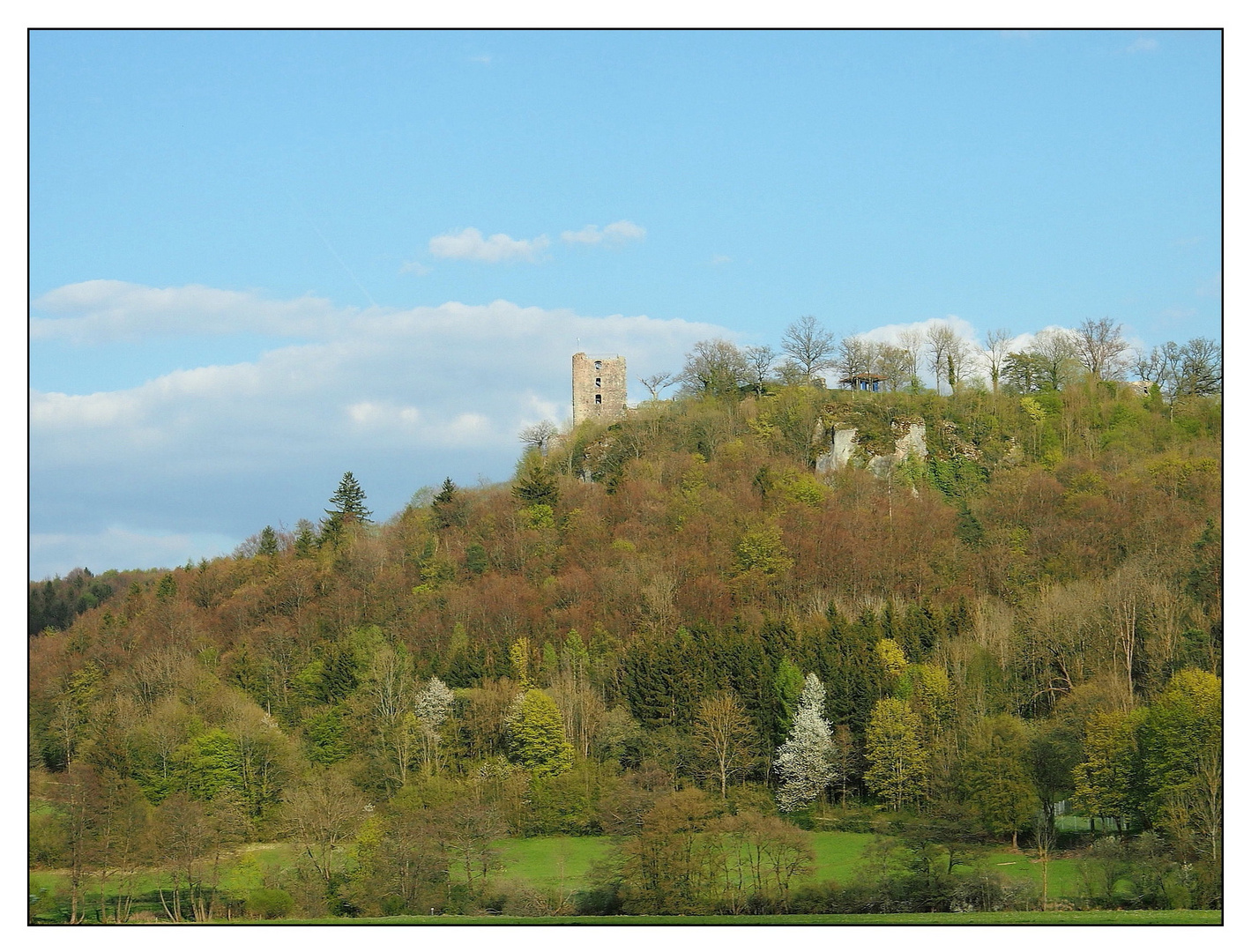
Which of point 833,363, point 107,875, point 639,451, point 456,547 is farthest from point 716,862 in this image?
point 833,363

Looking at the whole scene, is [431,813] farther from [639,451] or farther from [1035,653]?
[639,451]

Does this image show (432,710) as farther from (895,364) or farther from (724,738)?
(895,364)

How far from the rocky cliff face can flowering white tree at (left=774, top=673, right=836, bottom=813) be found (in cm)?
2787

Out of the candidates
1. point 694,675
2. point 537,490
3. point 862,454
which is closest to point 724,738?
point 694,675

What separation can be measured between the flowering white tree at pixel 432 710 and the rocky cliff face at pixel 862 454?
28880 mm

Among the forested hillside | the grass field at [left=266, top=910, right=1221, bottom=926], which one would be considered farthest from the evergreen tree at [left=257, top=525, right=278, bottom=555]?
the grass field at [left=266, top=910, right=1221, bottom=926]

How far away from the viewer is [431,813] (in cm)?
4028

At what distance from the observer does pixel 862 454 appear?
74438 millimetres

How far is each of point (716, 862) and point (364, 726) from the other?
18.5 meters

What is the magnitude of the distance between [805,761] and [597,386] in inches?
1629

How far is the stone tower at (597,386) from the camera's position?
8381cm

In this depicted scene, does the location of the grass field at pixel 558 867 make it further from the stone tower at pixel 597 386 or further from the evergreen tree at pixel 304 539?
the stone tower at pixel 597 386

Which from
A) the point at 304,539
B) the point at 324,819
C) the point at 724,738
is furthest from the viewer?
the point at 304,539

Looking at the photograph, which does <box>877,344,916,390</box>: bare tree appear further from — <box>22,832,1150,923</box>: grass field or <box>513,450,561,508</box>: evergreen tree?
<box>22,832,1150,923</box>: grass field
